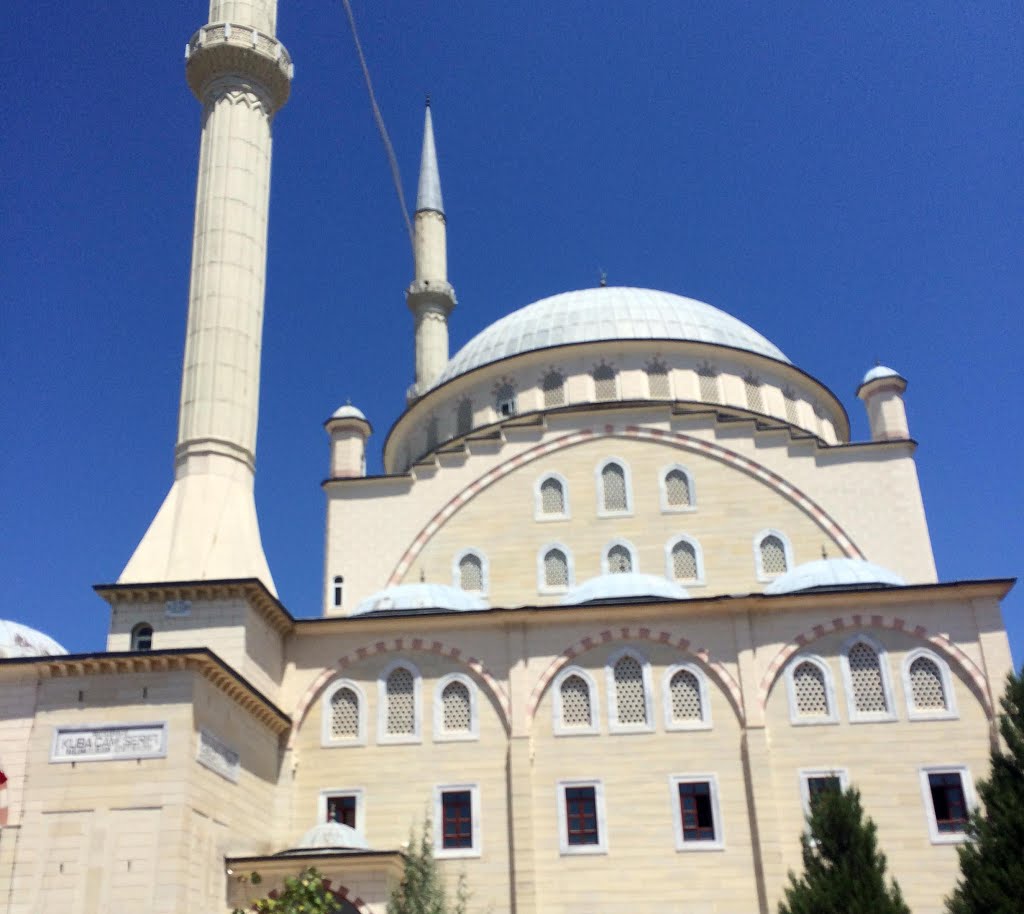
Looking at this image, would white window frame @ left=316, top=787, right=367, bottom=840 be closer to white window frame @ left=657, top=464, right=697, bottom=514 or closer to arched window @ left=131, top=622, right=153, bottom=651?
arched window @ left=131, top=622, right=153, bottom=651

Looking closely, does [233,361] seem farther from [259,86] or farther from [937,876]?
[937,876]

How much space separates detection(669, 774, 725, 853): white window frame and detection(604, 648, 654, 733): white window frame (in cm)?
88

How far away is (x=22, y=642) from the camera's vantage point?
70.4 ft

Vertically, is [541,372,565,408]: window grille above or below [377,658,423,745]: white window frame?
above

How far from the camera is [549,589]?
19828 mm

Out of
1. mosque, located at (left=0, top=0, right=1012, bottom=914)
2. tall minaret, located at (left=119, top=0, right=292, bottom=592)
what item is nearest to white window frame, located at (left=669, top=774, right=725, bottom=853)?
mosque, located at (left=0, top=0, right=1012, bottom=914)

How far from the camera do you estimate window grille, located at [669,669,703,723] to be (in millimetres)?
17219

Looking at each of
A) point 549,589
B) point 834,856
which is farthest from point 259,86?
point 834,856

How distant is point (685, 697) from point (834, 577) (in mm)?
3113

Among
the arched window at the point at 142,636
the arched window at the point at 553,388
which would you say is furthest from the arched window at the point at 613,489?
the arched window at the point at 142,636

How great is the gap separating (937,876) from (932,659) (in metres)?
3.18

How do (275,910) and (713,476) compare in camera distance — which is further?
(713,476)

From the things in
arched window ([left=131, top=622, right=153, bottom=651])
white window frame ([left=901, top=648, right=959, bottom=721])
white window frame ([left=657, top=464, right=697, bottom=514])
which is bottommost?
white window frame ([left=901, top=648, right=959, bottom=721])

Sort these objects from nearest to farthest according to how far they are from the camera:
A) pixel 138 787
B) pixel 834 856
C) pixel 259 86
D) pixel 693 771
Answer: pixel 834 856
pixel 138 787
pixel 693 771
pixel 259 86
